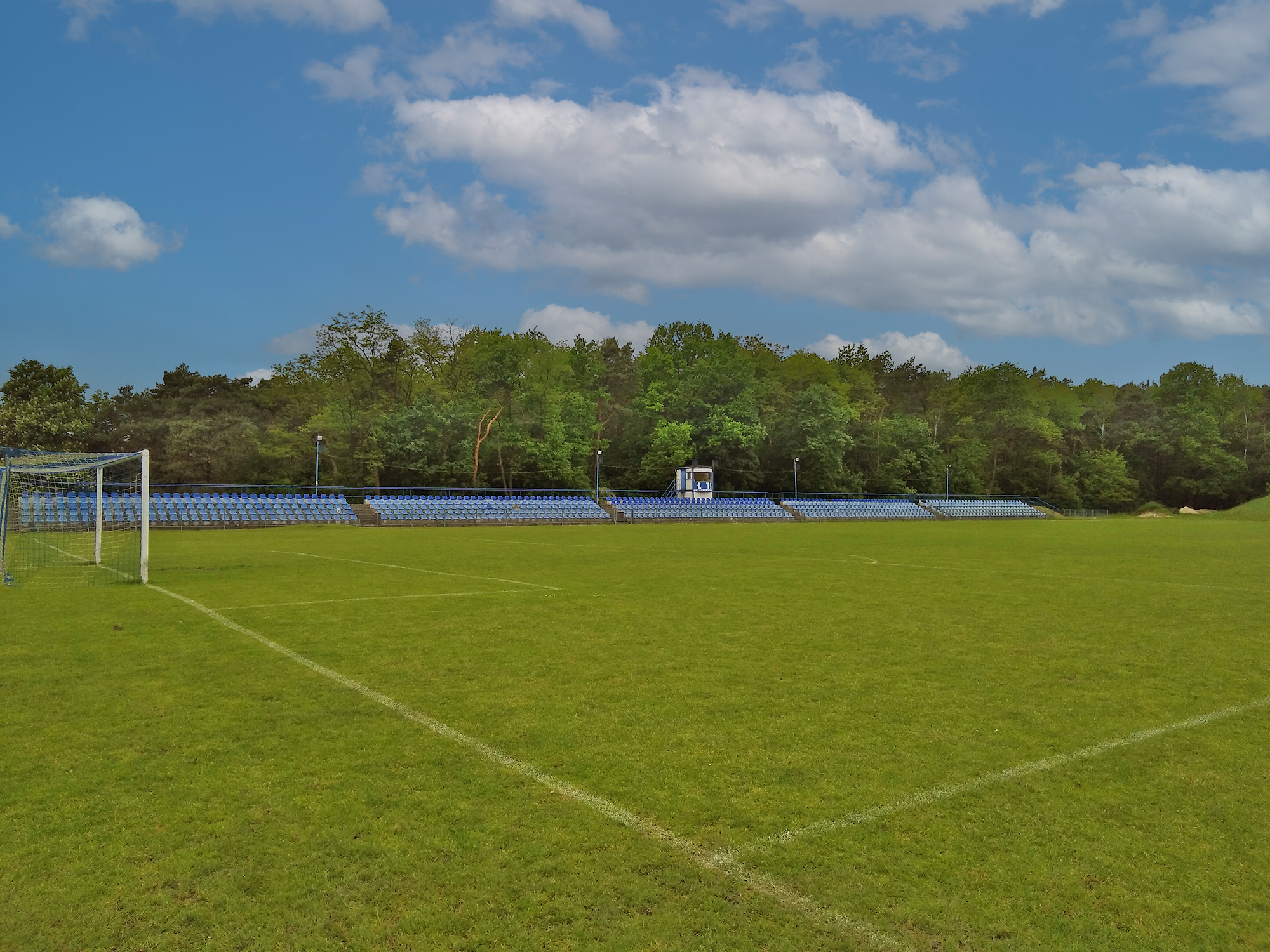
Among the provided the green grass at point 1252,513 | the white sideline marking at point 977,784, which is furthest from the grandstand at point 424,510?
the white sideline marking at point 977,784

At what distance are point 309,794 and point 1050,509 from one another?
7204cm

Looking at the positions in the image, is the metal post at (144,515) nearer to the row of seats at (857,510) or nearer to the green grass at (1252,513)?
the row of seats at (857,510)

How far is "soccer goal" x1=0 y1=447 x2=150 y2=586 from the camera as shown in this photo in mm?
13961

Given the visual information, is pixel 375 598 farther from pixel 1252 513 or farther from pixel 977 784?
pixel 1252 513

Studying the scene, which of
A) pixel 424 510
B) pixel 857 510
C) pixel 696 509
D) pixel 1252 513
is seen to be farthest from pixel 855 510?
pixel 1252 513

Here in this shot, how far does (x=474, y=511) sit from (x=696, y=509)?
13149mm

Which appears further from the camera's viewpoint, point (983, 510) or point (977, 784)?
point (983, 510)

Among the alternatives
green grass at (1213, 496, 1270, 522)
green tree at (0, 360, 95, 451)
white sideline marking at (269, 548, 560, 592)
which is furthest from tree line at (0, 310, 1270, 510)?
white sideline marking at (269, 548, 560, 592)

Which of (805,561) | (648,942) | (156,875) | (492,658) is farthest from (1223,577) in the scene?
(156,875)

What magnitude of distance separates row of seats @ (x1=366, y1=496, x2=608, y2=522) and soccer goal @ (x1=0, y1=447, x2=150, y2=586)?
11.0m

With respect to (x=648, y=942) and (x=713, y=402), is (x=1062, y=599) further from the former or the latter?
(x=713, y=402)

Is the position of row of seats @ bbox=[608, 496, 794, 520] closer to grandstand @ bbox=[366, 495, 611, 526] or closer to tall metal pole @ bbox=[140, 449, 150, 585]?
grandstand @ bbox=[366, 495, 611, 526]

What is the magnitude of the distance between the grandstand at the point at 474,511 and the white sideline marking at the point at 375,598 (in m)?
25.7

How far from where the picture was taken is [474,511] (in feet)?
127
